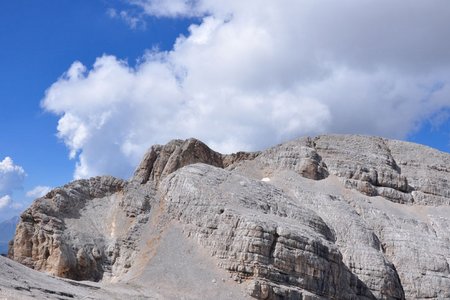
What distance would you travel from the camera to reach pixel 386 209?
180 ft

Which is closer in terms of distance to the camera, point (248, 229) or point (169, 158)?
point (248, 229)

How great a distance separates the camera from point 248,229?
38.7 meters

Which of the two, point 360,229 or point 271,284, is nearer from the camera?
point 271,284

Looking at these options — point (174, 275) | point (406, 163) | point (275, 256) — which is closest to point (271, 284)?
point (275, 256)

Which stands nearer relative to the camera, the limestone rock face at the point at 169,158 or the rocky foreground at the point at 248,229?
the rocky foreground at the point at 248,229

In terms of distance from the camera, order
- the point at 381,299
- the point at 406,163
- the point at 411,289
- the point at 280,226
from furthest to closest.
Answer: the point at 406,163 < the point at 411,289 < the point at 381,299 < the point at 280,226

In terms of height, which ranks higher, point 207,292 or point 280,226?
point 280,226

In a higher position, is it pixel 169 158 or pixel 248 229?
pixel 169 158

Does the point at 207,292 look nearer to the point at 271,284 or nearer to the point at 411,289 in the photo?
the point at 271,284

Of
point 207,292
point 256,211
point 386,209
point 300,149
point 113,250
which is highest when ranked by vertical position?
point 300,149

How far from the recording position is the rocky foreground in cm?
3766

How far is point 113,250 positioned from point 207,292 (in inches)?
445

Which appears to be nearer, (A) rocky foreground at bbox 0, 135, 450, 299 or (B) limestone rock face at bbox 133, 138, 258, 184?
(A) rocky foreground at bbox 0, 135, 450, 299

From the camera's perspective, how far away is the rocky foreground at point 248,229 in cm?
3766
